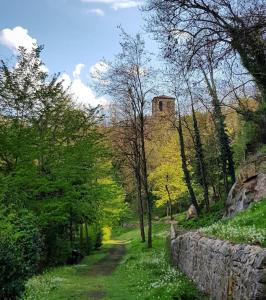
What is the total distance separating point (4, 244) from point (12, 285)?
4.22 feet

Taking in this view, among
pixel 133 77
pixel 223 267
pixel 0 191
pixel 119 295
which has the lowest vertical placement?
pixel 119 295

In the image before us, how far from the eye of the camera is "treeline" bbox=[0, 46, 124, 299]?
25.8m

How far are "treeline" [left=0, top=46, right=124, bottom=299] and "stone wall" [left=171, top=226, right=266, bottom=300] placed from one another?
809cm

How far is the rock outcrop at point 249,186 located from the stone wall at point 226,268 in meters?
8.65

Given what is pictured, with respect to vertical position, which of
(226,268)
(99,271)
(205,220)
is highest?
(205,220)

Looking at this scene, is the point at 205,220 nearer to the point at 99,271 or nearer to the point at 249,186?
the point at 249,186

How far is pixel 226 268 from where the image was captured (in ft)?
36.2

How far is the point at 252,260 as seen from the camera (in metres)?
9.02

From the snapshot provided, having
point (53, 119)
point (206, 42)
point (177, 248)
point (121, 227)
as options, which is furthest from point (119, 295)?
point (121, 227)

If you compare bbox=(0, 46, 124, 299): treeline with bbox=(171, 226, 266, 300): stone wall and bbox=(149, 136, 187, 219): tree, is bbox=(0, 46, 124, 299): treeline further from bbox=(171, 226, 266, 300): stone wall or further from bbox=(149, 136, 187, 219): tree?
bbox=(149, 136, 187, 219): tree

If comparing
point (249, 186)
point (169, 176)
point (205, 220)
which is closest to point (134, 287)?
point (249, 186)

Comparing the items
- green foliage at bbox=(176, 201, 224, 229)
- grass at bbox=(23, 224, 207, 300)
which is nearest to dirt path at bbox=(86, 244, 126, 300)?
grass at bbox=(23, 224, 207, 300)

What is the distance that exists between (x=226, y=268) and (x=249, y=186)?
51.2 ft

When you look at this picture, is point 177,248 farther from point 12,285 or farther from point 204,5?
point 204,5
